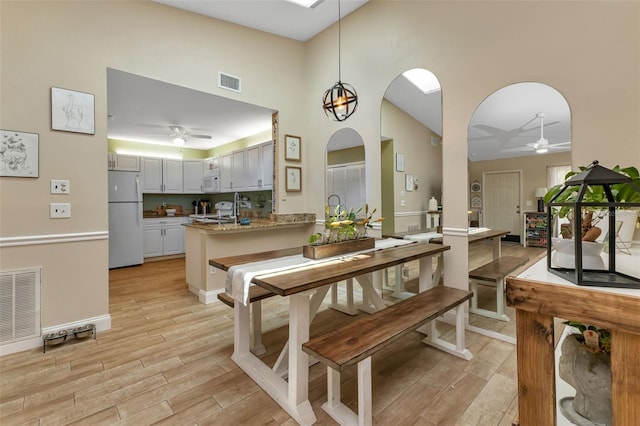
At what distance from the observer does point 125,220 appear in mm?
5109

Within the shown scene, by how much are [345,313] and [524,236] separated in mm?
1863

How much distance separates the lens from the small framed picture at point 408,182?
311 centimetres

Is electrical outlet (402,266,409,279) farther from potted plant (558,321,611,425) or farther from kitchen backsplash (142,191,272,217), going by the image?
kitchen backsplash (142,191,272,217)

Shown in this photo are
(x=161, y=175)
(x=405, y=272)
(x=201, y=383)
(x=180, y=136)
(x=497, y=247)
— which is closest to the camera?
(x=201, y=383)

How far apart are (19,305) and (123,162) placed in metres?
3.98

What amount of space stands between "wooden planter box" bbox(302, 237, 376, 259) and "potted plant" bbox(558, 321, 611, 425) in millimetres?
1432

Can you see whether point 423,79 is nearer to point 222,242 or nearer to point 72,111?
point 222,242

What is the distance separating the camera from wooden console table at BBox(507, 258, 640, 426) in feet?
1.97

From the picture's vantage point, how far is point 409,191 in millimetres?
3135

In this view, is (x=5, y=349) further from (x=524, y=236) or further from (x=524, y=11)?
(x=524, y=11)

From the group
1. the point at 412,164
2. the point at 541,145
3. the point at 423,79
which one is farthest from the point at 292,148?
the point at 541,145

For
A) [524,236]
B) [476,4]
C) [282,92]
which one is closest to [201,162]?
[282,92]

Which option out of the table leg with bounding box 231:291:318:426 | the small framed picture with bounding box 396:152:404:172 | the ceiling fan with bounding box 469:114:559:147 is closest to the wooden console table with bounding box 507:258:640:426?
the table leg with bounding box 231:291:318:426

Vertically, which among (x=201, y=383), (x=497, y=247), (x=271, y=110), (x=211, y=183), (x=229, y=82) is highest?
(x=229, y=82)
